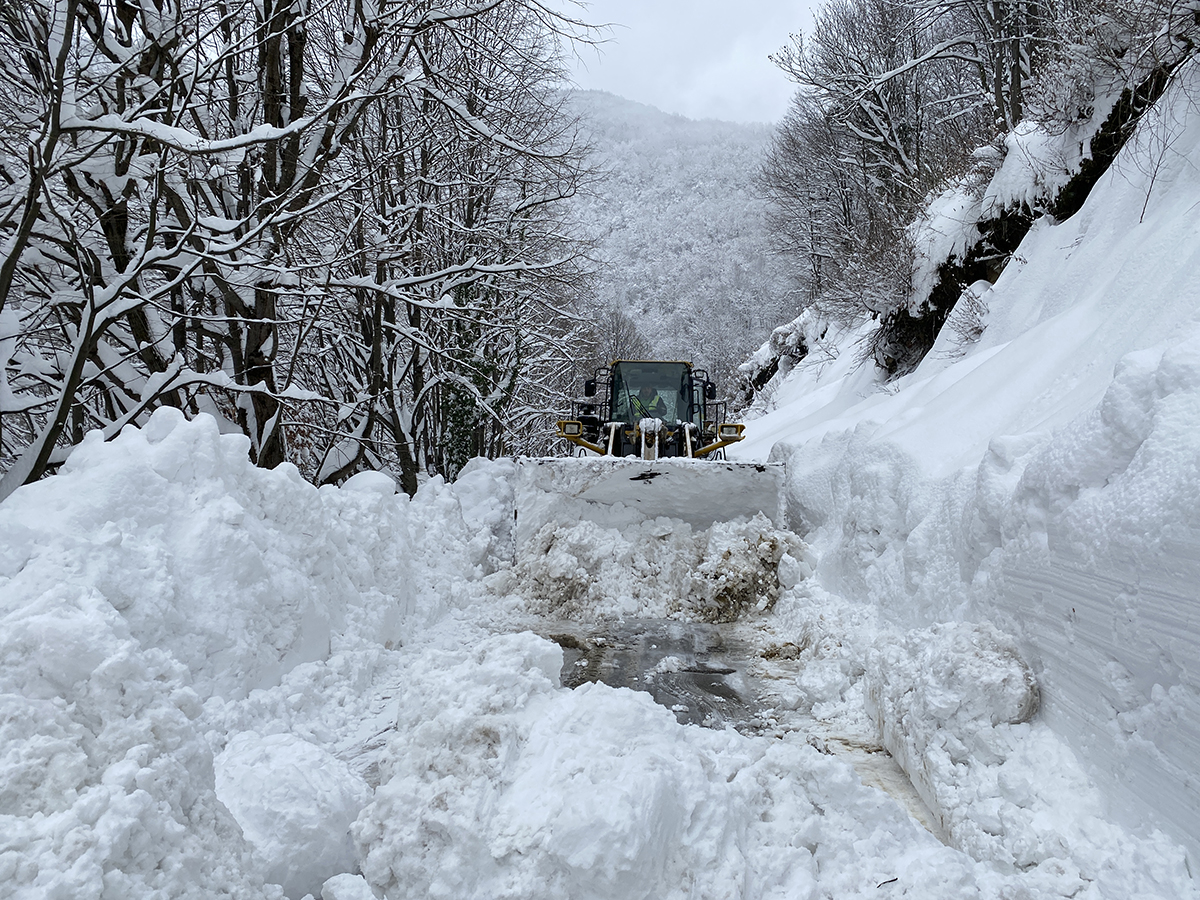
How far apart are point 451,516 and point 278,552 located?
3461 millimetres

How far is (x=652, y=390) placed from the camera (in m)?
10.9

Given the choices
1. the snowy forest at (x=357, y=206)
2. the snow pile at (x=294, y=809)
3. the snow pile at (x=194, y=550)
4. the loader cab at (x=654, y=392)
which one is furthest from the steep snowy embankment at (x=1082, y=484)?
the snow pile at (x=194, y=550)

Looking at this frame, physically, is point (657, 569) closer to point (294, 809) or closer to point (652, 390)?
point (652, 390)

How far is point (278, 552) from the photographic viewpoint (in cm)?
413

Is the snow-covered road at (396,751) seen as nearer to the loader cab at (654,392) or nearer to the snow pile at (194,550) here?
the snow pile at (194,550)

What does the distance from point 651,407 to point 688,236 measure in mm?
74450

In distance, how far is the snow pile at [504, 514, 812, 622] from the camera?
6.30m

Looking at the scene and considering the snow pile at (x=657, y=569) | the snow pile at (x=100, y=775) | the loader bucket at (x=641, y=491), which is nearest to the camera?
the snow pile at (x=100, y=775)

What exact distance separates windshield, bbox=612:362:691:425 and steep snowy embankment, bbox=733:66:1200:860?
10.2 ft

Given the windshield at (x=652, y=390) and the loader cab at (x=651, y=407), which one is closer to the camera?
the loader cab at (x=651, y=407)

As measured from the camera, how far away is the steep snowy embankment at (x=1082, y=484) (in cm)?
250

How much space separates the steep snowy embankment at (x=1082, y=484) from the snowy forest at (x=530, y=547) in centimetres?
2

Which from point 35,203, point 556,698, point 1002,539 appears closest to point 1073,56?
point 1002,539

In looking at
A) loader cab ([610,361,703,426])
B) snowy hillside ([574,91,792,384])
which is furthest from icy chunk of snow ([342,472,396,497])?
snowy hillside ([574,91,792,384])
